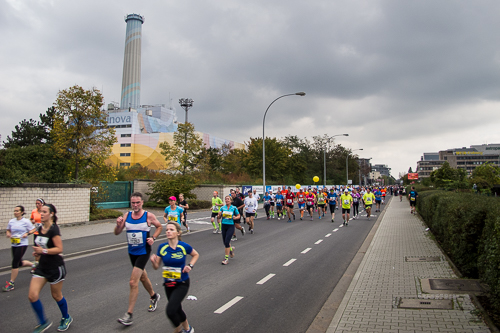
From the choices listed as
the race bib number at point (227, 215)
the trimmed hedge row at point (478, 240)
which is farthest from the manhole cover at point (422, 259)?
the race bib number at point (227, 215)

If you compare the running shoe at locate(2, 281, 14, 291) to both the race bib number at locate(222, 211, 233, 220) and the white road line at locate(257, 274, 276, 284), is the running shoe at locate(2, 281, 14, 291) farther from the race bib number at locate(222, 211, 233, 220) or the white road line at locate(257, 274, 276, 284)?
the race bib number at locate(222, 211, 233, 220)

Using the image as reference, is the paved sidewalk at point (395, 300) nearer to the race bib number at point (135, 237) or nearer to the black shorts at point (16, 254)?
the race bib number at point (135, 237)

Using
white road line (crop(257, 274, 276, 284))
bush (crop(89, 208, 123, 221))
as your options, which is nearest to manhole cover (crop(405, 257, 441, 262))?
white road line (crop(257, 274, 276, 284))

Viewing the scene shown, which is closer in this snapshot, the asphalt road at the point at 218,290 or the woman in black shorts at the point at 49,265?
the woman in black shorts at the point at 49,265

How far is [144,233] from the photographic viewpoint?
533 centimetres

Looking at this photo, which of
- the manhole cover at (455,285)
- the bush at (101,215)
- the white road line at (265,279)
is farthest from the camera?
the bush at (101,215)

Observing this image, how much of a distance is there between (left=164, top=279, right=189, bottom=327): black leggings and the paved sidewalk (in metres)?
1.98

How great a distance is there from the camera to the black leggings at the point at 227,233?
29.8ft

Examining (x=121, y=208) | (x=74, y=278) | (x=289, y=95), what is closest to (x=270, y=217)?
(x=289, y=95)

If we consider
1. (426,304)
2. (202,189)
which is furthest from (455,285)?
(202,189)

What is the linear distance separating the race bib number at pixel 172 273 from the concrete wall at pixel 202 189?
85.0ft

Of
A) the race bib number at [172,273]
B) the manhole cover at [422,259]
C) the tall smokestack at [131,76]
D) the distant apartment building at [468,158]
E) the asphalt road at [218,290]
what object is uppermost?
the tall smokestack at [131,76]

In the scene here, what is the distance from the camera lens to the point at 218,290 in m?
6.62

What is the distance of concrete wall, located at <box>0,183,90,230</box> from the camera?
45.1ft
